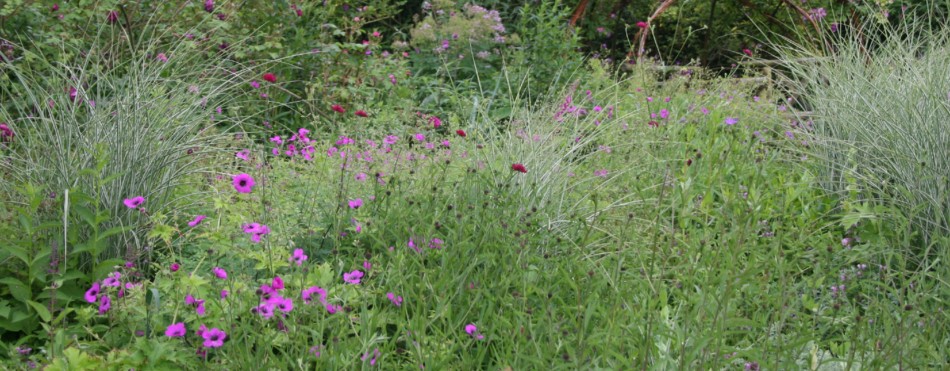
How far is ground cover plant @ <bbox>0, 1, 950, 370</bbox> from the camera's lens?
1.91m

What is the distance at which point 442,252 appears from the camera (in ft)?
7.72

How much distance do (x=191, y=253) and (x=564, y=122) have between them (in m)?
1.71

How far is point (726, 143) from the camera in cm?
394

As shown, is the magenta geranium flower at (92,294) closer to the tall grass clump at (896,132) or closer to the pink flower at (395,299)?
the pink flower at (395,299)

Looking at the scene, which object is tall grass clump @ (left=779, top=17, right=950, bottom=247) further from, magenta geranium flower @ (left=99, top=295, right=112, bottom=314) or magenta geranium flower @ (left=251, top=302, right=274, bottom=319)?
magenta geranium flower @ (left=99, top=295, right=112, bottom=314)

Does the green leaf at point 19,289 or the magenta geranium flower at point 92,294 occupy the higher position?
the magenta geranium flower at point 92,294

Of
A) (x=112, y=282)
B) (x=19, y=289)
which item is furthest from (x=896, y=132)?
(x=19, y=289)

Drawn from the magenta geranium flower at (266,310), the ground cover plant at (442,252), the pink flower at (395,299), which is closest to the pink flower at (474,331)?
the ground cover plant at (442,252)

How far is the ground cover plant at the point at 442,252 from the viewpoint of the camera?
191 centimetres

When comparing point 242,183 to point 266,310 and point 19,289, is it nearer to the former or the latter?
point 266,310

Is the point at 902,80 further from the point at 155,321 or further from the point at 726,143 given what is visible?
the point at 155,321

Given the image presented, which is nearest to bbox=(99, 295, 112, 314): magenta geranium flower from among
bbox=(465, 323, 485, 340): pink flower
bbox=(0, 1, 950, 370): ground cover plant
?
bbox=(0, 1, 950, 370): ground cover plant

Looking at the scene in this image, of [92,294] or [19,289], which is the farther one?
[19,289]

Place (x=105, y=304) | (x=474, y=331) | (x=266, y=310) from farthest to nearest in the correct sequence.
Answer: (x=474, y=331), (x=105, y=304), (x=266, y=310)
